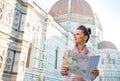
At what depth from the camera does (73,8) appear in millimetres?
27125

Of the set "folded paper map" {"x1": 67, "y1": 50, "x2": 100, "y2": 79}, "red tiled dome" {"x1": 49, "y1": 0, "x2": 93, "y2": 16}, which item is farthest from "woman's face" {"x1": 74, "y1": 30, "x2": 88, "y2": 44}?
"red tiled dome" {"x1": 49, "y1": 0, "x2": 93, "y2": 16}

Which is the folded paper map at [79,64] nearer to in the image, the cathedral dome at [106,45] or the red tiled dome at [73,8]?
the red tiled dome at [73,8]

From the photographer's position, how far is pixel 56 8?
2797cm

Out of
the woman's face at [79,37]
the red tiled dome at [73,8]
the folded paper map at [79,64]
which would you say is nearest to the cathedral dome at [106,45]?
the red tiled dome at [73,8]

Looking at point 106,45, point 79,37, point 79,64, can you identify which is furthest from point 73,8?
point 79,64

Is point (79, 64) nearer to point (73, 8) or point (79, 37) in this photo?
point (79, 37)

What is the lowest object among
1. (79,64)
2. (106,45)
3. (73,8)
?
Answer: (79,64)

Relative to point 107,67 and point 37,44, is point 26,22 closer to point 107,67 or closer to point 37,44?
point 37,44

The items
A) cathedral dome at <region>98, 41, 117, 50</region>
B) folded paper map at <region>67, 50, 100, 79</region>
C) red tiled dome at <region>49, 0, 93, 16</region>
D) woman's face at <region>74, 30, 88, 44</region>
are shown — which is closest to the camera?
folded paper map at <region>67, 50, 100, 79</region>

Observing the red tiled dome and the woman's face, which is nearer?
the woman's face

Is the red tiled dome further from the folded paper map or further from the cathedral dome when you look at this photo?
the folded paper map

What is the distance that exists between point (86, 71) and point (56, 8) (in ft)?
87.1

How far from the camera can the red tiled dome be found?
2680 centimetres

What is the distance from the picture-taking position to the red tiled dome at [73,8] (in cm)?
2680
